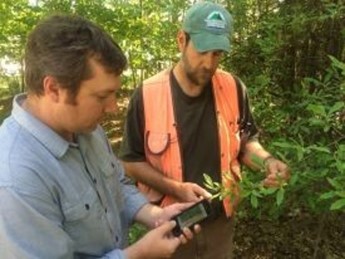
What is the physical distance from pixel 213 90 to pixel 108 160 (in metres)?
0.86

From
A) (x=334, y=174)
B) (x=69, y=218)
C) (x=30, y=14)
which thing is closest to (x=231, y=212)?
(x=334, y=174)

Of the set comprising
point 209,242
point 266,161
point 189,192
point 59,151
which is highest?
point 59,151

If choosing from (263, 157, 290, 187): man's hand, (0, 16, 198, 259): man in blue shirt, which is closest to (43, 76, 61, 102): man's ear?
(0, 16, 198, 259): man in blue shirt

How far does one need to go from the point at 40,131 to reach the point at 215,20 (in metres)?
1.34

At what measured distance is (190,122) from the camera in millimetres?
2709

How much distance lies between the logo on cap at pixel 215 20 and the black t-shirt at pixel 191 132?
0.33 metres

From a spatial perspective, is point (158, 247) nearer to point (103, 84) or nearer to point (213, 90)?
point (103, 84)

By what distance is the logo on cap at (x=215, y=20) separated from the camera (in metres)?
2.69

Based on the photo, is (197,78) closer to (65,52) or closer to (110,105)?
(110,105)

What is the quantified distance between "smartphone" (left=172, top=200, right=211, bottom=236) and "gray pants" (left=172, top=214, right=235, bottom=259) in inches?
A: 23.1

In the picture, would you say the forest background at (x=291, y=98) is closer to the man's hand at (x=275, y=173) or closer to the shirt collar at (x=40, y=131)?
the man's hand at (x=275, y=173)

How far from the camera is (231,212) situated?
9.37 feet

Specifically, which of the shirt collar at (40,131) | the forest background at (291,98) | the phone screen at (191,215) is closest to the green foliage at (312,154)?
the forest background at (291,98)

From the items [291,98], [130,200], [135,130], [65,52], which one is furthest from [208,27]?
[291,98]
